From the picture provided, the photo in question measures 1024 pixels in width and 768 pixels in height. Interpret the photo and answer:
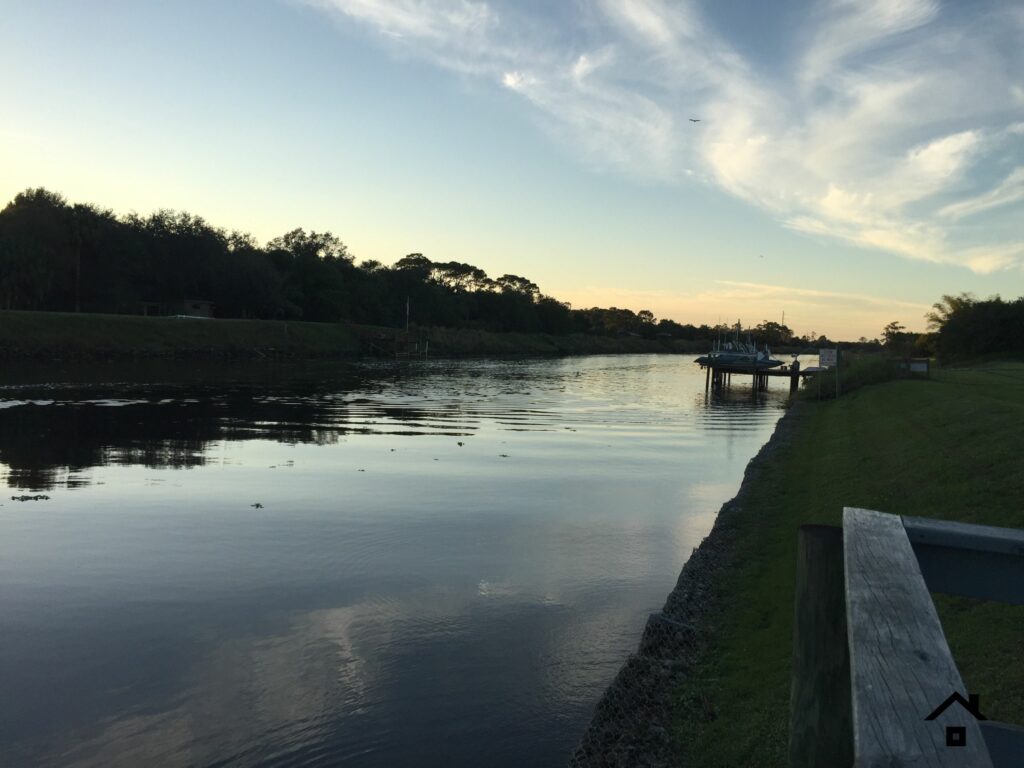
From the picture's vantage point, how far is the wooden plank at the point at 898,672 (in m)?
1.75

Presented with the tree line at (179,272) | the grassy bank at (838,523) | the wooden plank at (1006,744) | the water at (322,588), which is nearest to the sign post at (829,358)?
the grassy bank at (838,523)

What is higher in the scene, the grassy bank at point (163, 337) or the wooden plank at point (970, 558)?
the grassy bank at point (163, 337)

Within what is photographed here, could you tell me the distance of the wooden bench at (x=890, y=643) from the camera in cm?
180

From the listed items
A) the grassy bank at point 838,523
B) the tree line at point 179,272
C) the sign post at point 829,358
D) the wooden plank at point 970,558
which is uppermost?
the tree line at point 179,272

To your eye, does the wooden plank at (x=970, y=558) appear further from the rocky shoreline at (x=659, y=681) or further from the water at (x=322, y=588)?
the water at (x=322, y=588)

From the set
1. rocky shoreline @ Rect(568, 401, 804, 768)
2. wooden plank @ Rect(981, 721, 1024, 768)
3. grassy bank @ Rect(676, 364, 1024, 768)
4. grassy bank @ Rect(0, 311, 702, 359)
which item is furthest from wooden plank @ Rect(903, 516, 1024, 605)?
grassy bank @ Rect(0, 311, 702, 359)

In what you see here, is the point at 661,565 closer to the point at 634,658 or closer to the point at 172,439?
the point at 634,658

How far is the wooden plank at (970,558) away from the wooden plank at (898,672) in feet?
1.05

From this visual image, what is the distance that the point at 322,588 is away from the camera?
36.2 feet

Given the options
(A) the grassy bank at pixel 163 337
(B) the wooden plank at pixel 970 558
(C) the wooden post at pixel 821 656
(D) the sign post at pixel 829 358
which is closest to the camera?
(B) the wooden plank at pixel 970 558

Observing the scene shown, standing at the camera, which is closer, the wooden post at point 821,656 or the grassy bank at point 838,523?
the wooden post at point 821,656

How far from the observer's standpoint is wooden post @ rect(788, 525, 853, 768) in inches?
116

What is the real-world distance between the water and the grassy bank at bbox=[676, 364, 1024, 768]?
1.14 m

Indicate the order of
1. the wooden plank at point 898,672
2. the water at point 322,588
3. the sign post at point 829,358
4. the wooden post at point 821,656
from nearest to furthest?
1. the wooden plank at point 898,672
2. the wooden post at point 821,656
3. the water at point 322,588
4. the sign post at point 829,358
